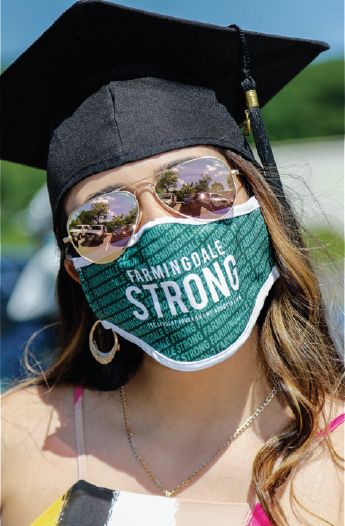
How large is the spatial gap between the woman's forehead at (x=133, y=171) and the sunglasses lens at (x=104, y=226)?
5 cm

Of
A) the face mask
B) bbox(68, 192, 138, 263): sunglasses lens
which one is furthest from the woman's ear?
the face mask

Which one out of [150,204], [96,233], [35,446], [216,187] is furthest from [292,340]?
[35,446]

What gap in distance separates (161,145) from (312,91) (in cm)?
1417

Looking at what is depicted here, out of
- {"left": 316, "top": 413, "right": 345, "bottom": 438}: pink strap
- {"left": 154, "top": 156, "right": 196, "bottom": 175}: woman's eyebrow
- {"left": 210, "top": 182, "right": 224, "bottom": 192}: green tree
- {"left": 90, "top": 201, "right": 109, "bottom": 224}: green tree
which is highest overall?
{"left": 154, "top": 156, "right": 196, "bottom": 175}: woman's eyebrow

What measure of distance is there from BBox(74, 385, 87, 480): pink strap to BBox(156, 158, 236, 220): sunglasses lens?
1.09 meters

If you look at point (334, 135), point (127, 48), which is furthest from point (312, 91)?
point (127, 48)

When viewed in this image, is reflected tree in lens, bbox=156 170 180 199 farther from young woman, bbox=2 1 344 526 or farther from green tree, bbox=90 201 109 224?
green tree, bbox=90 201 109 224

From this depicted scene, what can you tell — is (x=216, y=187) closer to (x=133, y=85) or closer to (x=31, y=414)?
(x=133, y=85)

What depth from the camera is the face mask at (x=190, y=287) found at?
1.94m

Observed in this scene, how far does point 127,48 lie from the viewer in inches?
84.1

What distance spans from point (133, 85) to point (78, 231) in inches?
25.7

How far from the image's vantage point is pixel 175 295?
1.94 metres

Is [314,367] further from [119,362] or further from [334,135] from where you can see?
[334,135]

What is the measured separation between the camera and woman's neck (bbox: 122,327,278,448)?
7.20 feet
